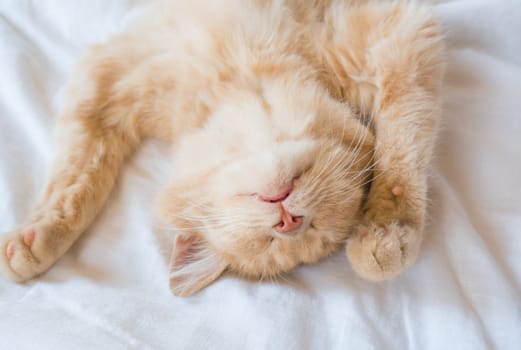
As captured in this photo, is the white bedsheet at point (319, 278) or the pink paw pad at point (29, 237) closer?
the white bedsheet at point (319, 278)

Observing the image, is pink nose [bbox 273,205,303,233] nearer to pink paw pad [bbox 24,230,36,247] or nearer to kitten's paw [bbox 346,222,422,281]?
kitten's paw [bbox 346,222,422,281]

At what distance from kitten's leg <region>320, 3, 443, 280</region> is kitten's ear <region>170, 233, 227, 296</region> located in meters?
0.34

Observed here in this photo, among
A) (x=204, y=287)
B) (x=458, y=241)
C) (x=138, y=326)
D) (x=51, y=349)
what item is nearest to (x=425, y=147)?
(x=458, y=241)

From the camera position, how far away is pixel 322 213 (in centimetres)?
95

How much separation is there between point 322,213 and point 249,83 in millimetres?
416

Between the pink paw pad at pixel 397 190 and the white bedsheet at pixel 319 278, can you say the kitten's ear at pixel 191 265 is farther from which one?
the pink paw pad at pixel 397 190

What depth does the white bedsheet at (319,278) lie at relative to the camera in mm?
927

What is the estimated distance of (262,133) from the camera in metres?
1.01

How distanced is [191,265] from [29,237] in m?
0.43

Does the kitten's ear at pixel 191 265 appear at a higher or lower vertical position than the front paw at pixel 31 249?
higher

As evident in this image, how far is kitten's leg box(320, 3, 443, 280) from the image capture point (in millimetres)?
956

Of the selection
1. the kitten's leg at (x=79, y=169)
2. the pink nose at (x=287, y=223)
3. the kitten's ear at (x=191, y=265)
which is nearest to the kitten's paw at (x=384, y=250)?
the pink nose at (x=287, y=223)

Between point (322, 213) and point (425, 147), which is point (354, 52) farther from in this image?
point (322, 213)

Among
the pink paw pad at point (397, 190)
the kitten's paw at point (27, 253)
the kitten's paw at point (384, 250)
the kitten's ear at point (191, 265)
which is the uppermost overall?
the pink paw pad at point (397, 190)
